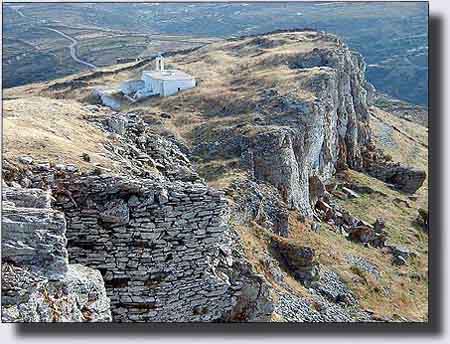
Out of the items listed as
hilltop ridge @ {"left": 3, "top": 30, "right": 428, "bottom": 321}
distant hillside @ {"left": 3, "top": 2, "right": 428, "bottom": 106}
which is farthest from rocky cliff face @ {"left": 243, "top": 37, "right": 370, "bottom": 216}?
distant hillside @ {"left": 3, "top": 2, "right": 428, "bottom": 106}

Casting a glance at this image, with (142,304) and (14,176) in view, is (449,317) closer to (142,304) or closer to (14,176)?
(142,304)

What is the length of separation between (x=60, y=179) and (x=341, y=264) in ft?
35.1

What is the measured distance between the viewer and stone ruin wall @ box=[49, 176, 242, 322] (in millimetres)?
7379

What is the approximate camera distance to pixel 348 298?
14062mm

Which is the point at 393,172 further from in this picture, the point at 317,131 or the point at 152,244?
the point at 152,244

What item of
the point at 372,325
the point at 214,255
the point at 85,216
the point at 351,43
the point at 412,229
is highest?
the point at 351,43

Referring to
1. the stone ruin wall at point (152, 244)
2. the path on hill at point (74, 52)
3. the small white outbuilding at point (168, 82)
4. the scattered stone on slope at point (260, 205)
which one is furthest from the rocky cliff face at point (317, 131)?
the stone ruin wall at point (152, 244)

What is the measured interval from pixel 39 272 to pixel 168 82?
22077 mm

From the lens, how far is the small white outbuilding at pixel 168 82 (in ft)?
92.5

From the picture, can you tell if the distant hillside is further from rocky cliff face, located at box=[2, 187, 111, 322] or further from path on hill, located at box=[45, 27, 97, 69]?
rocky cliff face, located at box=[2, 187, 111, 322]

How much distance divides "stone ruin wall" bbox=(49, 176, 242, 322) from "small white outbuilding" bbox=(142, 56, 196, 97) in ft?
67.6

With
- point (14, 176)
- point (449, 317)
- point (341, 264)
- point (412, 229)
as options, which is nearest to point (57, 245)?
point (14, 176)

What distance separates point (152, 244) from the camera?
755 centimetres

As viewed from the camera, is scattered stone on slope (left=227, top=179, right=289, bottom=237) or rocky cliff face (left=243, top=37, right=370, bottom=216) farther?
rocky cliff face (left=243, top=37, right=370, bottom=216)
